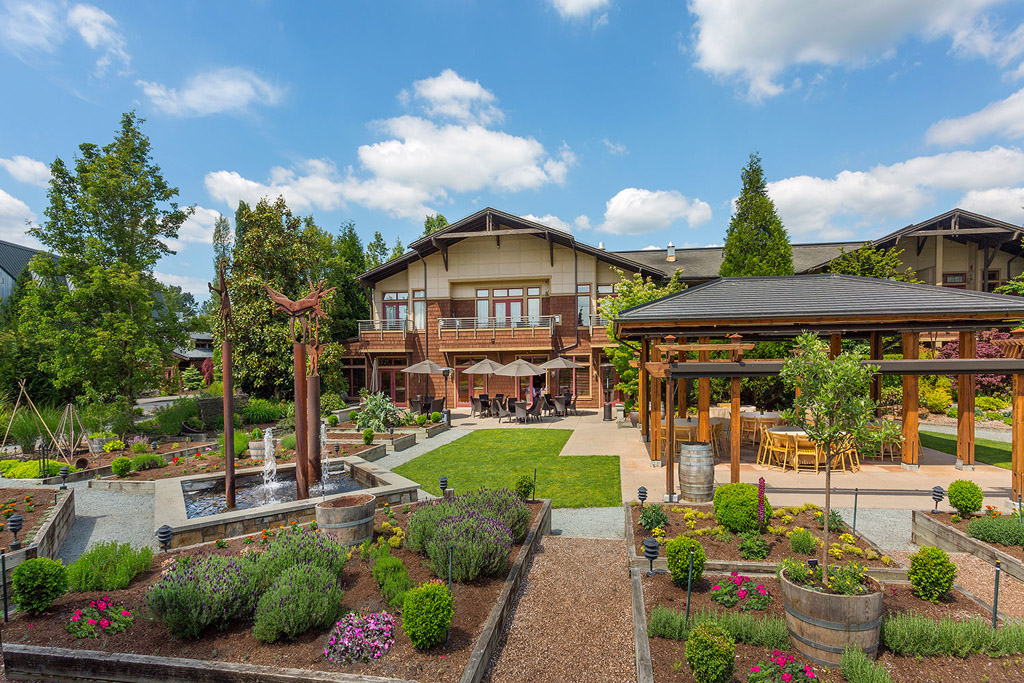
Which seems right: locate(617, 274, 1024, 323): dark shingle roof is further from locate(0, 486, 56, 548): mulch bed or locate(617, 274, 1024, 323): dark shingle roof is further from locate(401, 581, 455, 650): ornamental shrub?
locate(0, 486, 56, 548): mulch bed

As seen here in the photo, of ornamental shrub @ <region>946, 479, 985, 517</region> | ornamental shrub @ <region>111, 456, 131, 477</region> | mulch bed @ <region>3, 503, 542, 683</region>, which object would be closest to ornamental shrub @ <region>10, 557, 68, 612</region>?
mulch bed @ <region>3, 503, 542, 683</region>

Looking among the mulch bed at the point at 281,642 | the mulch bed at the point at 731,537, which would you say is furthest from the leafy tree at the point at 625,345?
the mulch bed at the point at 281,642

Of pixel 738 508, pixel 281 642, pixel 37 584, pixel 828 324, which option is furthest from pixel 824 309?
pixel 37 584

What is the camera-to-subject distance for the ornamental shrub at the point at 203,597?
3887 millimetres

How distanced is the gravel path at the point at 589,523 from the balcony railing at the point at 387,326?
58.5 feet

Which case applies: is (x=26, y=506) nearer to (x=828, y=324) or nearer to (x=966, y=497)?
(x=966, y=497)

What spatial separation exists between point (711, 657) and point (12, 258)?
51.4 metres

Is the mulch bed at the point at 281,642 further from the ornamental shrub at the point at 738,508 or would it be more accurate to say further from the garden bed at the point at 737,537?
the ornamental shrub at the point at 738,508

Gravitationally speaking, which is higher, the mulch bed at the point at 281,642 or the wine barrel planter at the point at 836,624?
the wine barrel planter at the point at 836,624

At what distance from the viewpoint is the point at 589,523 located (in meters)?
7.39

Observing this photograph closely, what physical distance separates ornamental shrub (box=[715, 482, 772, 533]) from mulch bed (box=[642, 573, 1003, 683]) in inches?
46.6

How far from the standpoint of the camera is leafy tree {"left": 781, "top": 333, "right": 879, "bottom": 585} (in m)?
4.20

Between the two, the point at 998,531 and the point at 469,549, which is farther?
the point at 998,531

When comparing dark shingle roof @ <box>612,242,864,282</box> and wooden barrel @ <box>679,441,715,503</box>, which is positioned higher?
dark shingle roof @ <box>612,242,864,282</box>
